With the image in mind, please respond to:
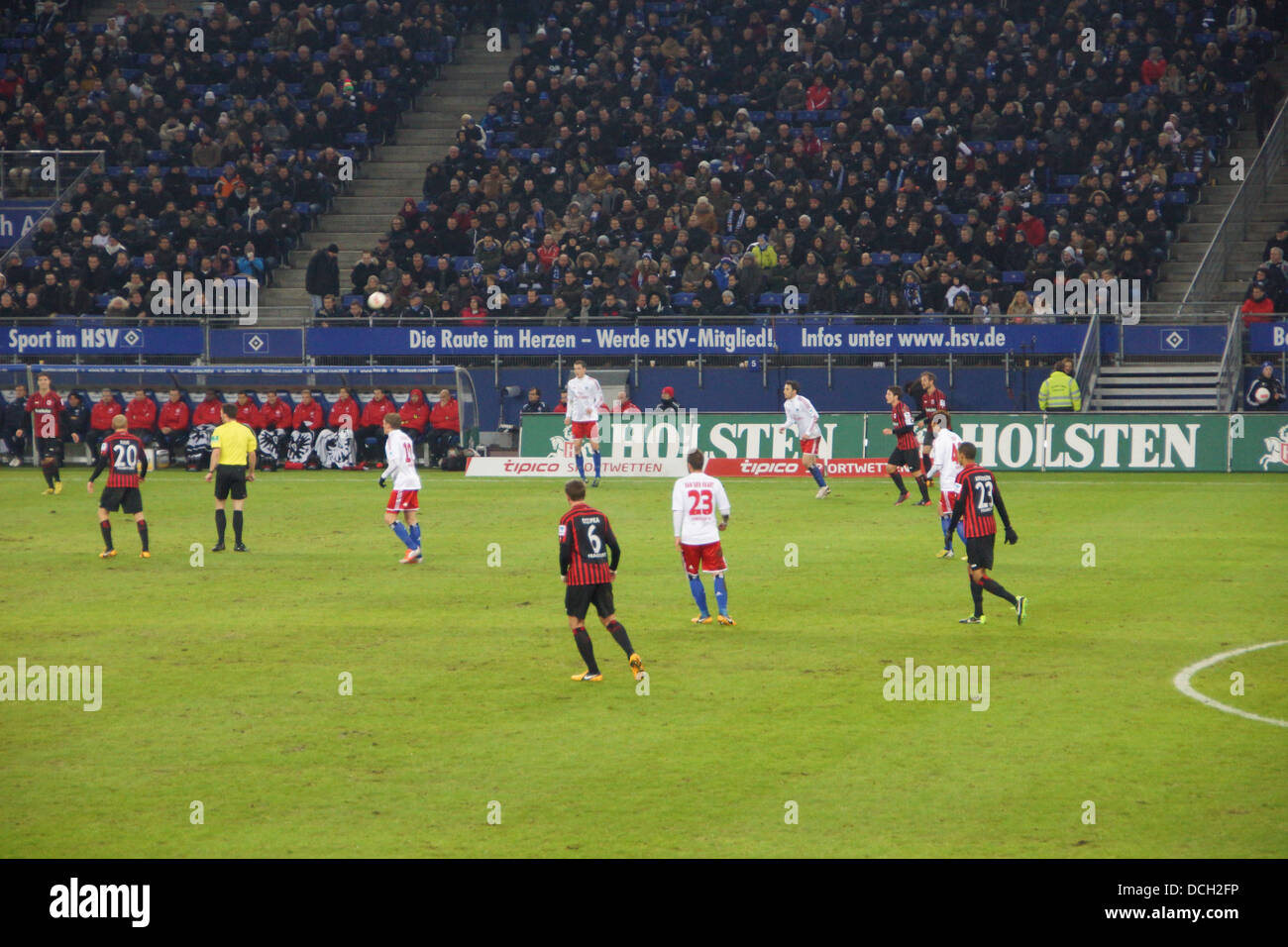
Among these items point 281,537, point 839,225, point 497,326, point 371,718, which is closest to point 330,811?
point 371,718

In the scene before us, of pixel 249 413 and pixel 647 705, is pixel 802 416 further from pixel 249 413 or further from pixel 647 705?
pixel 647 705

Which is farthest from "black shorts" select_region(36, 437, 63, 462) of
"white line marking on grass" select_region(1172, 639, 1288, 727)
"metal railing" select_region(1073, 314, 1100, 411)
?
"white line marking on grass" select_region(1172, 639, 1288, 727)

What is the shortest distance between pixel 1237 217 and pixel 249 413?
26548 millimetres

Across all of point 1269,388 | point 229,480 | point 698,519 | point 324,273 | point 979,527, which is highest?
point 324,273

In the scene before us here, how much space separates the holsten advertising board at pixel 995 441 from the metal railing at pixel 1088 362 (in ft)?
7.27

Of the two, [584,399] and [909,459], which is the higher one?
[584,399]

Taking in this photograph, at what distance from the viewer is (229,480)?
73.4 feet

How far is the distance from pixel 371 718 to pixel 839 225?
94.7ft

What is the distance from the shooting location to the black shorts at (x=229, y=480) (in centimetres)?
2230

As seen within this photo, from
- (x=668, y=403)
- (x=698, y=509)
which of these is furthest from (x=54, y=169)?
(x=698, y=509)

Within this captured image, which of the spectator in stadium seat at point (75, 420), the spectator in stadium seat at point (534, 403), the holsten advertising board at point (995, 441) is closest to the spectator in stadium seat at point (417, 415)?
the spectator in stadium seat at point (534, 403)

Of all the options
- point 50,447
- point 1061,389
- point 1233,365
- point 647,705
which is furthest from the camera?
point 1233,365

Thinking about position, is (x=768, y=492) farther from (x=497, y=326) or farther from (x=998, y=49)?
(x=998, y=49)

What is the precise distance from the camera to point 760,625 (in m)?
17.0
